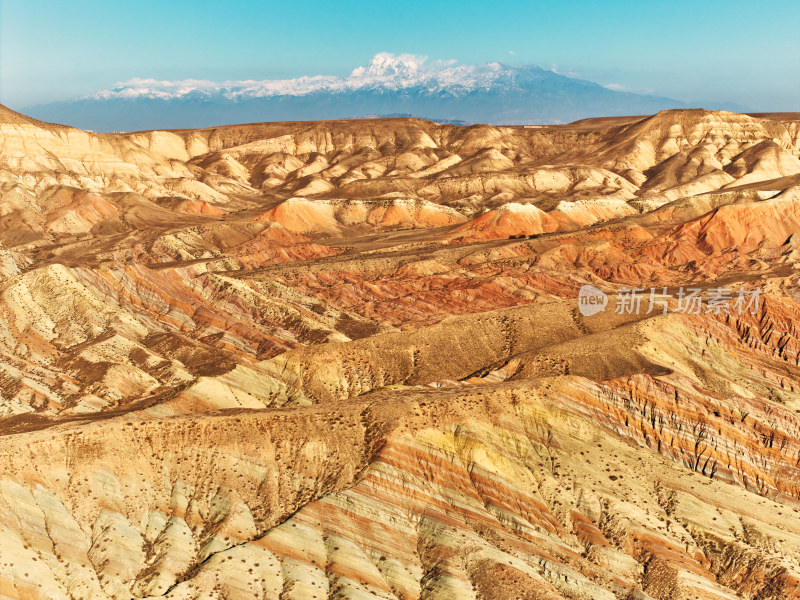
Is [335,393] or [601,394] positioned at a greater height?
[601,394]

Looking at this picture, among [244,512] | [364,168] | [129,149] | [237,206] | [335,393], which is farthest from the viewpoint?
[364,168]

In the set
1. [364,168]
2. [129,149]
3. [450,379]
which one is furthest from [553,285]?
[129,149]

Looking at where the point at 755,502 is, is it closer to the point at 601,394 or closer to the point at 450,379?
the point at 601,394

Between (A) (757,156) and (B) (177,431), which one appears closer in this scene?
(B) (177,431)

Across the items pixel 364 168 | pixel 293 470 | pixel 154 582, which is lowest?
pixel 154 582

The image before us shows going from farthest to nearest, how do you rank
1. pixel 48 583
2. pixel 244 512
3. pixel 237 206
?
1. pixel 237 206
2. pixel 244 512
3. pixel 48 583

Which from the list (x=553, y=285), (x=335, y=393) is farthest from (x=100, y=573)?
(x=553, y=285)
